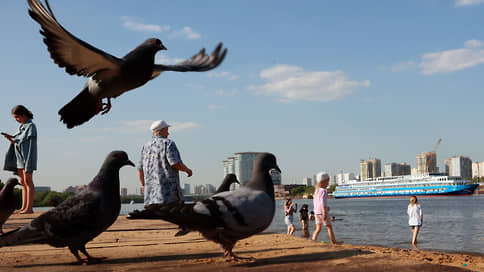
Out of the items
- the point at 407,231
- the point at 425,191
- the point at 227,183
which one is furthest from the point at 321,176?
the point at 425,191

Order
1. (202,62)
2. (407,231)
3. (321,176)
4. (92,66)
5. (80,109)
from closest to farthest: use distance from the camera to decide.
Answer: (92,66), (80,109), (202,62), (321,176), (407,231)

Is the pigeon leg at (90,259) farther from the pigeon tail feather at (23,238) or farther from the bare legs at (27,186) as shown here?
the bare legs at (27,186)

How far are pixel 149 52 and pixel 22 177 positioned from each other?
599 centimetres

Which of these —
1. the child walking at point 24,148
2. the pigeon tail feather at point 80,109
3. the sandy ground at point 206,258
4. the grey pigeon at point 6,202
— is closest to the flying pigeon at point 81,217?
the sandy ground at point 206,258

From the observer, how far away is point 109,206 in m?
3.48

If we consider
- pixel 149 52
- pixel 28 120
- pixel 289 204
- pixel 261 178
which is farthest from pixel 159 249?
pixel 289 204

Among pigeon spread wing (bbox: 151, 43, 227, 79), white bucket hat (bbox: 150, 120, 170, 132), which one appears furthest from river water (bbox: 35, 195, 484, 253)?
white bucket hat (bbox: 150, 120, 170, 132)

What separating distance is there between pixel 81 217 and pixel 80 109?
1.22 metres

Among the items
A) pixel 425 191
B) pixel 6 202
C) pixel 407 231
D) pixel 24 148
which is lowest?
pixel 425 191

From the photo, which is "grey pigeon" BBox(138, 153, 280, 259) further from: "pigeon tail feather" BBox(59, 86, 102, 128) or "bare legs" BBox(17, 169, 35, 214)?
"bare legs" BBox(17, 169, 35, 214)

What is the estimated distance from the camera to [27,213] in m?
9.80

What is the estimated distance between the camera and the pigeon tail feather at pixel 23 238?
3.48m

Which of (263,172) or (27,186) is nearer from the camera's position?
(263,172)

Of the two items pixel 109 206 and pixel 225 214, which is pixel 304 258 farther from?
pixel 109 206
